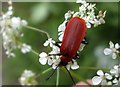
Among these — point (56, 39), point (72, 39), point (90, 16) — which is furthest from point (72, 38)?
point (56, 39)

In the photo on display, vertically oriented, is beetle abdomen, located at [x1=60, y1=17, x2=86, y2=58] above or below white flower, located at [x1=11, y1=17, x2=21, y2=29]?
below

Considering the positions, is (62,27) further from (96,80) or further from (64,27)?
(96,80)

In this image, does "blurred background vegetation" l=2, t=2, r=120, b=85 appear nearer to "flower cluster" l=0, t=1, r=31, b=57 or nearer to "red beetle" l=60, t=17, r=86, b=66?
"red beetle" l=60, t=17, r=86, b=66

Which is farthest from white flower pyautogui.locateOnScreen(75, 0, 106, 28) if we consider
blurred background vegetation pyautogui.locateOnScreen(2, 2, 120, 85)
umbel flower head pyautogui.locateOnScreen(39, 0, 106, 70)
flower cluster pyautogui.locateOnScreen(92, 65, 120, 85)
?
blurred background vegetation pyautogui.locateOnScreen(2, 2, 120, 85)

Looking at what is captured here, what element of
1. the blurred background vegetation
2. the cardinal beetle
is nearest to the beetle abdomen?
the cardinal beetle

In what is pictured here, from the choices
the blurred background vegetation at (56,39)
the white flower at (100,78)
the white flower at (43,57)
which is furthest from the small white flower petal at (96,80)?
the blurred background vegetation at (56,39)

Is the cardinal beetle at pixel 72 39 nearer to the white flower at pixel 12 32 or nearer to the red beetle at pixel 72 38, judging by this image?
the red beetle at pixel 72 38

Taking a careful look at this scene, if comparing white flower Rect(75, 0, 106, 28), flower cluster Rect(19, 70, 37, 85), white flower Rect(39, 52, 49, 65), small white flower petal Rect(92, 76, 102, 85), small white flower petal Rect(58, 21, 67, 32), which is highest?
white flower Rect(75, 0, 106, 28)

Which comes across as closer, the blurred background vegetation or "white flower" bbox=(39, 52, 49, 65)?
"white flower" bbox=(39, 52, 49, 65)
